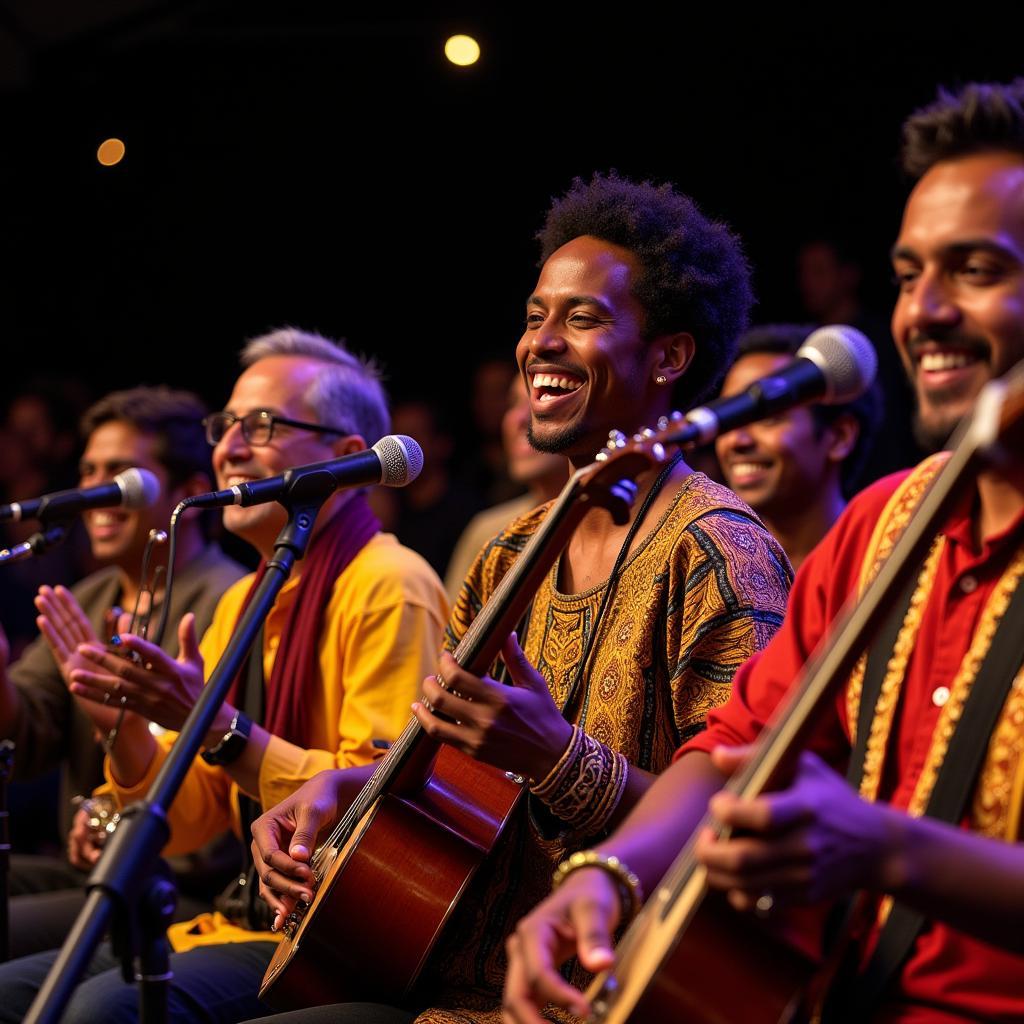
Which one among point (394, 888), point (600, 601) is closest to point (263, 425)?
point (600, 601)

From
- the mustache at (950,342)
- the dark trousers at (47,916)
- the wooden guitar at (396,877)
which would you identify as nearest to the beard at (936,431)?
the mustache at (950,342)

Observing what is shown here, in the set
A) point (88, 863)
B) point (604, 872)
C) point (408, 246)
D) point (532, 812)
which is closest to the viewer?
point (604, 872)

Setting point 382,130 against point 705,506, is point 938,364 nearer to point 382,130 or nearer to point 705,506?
point 705,506

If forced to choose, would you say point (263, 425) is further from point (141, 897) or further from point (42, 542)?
point (141, 897)

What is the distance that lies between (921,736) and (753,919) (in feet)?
→ 1.34

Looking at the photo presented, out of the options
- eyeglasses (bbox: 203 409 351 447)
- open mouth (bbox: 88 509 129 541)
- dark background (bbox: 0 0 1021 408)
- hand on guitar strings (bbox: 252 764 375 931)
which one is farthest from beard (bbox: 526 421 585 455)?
dark background (bbox: 0 0 1021 408)

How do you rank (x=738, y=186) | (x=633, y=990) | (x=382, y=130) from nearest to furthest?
(x=633, y=990)
(x=738, y=186)
(x=382, y=130)

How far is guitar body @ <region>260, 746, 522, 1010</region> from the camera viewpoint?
277 centimetres

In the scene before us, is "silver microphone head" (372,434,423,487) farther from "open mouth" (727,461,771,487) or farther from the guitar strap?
"open mouth" (727,461,771,487)

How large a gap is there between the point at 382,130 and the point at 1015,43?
361 centimetres

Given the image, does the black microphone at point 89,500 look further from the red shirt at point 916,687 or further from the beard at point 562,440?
the red shirt at point 916,687

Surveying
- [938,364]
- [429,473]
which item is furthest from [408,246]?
[938,364]

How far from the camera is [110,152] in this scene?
8086 millimetres

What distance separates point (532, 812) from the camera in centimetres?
294
